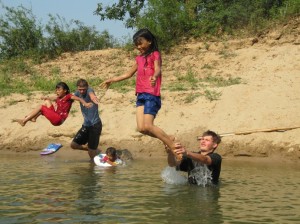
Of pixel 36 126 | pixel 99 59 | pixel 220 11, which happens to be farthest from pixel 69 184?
pixel 220 11

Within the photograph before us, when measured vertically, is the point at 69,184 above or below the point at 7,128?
below

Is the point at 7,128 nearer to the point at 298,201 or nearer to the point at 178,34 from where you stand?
the point at 178,34

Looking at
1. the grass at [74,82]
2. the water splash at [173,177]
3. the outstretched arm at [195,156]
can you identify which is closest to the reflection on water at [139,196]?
the water splash at [173,177]

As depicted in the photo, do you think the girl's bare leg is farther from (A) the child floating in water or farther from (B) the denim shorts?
(A) the child floating in water

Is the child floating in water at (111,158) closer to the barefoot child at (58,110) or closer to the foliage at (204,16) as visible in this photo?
the barefoot child at (58,110)

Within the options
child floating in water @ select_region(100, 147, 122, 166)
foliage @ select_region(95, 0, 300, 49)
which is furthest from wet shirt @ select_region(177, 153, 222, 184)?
foliage @ select_region(95, 0, 300, 49)

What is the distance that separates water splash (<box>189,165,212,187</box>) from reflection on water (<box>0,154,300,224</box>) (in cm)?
19

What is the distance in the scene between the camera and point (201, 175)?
776 centimetres

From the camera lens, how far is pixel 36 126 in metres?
14.0

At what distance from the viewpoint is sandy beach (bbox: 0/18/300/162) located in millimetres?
11812

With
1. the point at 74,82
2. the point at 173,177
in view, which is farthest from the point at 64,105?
the point at 74,82

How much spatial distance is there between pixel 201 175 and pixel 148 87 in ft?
4.92

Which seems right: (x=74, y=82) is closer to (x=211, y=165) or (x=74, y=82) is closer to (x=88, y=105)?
(x=88, y=105)

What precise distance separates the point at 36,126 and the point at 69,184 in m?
6.32
